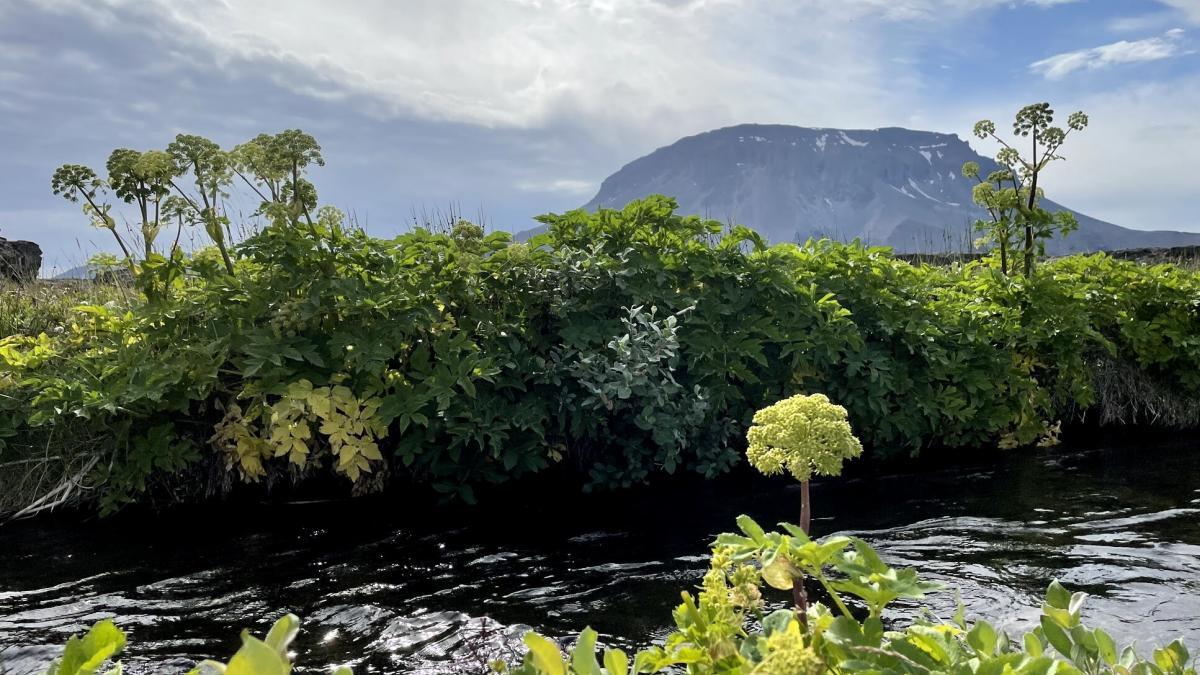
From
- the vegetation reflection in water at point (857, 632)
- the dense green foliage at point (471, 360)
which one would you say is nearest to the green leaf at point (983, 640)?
Answer: the vegetation reflection in water at point (857, 632)

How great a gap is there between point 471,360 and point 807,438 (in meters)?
3.36

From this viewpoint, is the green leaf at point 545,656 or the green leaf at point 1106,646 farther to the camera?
the green leaf at point 1106,646

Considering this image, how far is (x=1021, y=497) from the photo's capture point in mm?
5539

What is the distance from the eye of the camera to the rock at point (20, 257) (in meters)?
14.1

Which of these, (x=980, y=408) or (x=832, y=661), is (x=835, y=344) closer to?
(x=980, y=408)

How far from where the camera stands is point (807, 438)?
1.65 meters

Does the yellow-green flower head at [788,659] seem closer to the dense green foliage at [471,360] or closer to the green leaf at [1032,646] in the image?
the green leaf at [1032,646]

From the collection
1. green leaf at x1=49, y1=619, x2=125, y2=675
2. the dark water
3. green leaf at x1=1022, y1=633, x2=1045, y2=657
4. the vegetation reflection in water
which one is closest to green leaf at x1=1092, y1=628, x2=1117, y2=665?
the vegetation reflection in water

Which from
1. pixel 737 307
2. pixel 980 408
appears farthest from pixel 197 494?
pixel 980 408

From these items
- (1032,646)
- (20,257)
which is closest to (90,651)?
(1032,646)

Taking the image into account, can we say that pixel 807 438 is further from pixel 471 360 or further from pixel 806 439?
pixel 471 360

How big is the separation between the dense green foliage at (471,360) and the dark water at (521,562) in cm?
37

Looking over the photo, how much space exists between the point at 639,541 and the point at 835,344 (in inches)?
84.2

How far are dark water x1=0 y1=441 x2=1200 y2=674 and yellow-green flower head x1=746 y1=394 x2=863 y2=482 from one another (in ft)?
5.96
